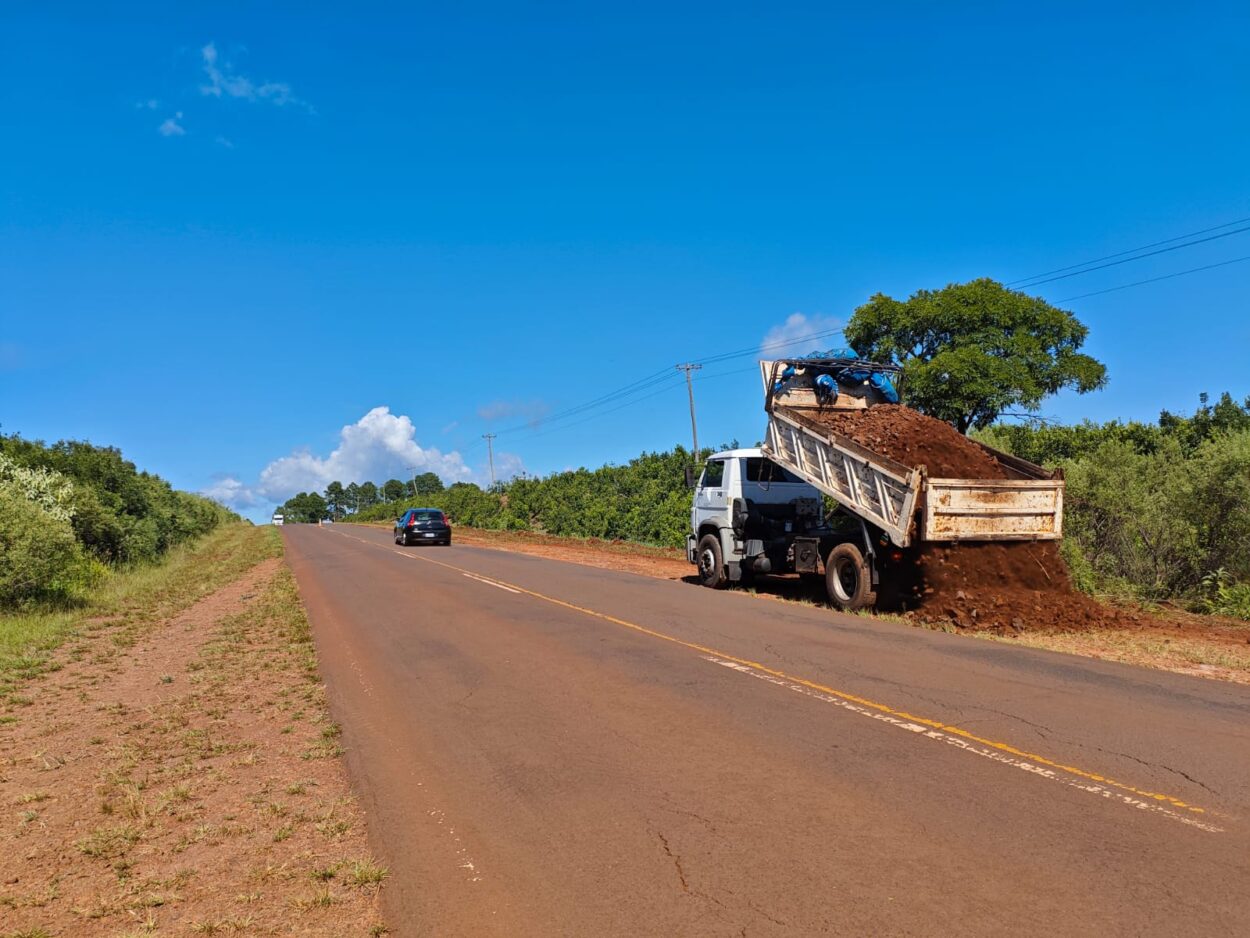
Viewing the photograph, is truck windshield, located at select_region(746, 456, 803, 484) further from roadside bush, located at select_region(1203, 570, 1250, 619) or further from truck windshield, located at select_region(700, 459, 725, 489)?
roadside bush, located at select_region(1203, 570, 1250, 619)

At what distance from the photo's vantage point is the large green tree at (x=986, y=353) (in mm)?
35750

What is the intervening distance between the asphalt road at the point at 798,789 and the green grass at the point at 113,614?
3.88 meters

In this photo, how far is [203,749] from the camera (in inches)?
259

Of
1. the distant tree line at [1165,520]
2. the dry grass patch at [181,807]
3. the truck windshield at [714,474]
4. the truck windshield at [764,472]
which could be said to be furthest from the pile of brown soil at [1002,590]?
the dry grass patch at [181,807]

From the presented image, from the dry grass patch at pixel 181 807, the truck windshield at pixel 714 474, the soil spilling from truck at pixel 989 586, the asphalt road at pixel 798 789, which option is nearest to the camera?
the asphalt road at pixel 798 789

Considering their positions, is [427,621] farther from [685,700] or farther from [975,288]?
[975,288]

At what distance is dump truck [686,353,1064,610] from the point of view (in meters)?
11.4

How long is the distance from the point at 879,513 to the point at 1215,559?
19.2 feet

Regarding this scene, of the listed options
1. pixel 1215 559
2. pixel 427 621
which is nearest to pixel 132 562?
pixel 427 621

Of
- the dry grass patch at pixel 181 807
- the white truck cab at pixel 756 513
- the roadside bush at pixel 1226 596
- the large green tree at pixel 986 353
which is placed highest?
the large green tree at pixel 986 353

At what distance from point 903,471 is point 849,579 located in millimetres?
2273

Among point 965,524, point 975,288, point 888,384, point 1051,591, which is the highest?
point 975,288

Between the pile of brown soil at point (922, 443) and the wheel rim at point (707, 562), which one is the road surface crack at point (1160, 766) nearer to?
the pile of brown soil at point (922, 443)

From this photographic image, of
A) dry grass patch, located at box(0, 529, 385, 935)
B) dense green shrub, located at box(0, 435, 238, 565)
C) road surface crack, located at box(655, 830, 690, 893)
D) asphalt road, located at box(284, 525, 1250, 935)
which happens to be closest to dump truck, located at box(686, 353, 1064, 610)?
asphalt road, located at box(284, 525, 1250, 935)
